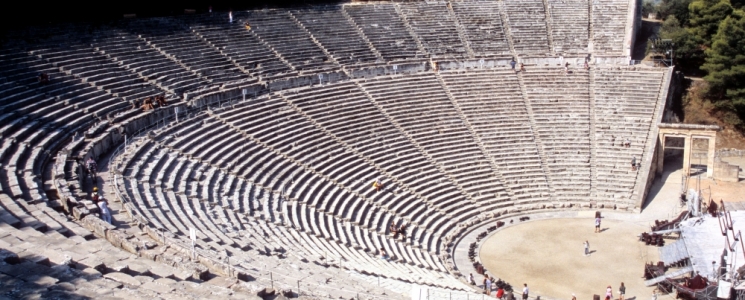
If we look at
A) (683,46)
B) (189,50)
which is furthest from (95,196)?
(683,46)

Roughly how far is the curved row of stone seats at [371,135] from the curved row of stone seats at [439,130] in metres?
0.60


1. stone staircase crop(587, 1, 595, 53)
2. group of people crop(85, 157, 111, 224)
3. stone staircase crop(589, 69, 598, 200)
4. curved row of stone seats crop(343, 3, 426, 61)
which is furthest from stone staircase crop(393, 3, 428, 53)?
group of people crop(85, 157, 111, 224)

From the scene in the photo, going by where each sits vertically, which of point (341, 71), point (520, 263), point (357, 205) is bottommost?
point (520, 263)

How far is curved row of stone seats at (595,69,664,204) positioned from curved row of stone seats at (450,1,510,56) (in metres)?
5.84

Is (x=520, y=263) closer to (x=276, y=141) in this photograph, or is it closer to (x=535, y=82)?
(x=276, y=141)

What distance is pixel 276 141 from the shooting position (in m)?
27.8

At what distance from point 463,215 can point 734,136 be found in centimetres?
1982

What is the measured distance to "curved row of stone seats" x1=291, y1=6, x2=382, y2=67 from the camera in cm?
3691

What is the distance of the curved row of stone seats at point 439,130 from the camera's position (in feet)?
97.9

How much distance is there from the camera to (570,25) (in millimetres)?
41562

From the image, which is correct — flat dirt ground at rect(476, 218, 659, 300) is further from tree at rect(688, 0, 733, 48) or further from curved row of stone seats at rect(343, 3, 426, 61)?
tree at rect(688, 0, 733, 48)

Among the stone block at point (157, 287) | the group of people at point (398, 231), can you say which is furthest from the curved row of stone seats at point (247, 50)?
the stone block at point (157, 287)

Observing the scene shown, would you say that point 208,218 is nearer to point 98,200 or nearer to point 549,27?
point 98,200

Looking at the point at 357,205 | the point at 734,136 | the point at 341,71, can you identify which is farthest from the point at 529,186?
the point at 734,136
